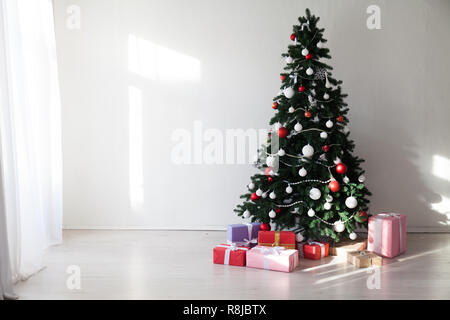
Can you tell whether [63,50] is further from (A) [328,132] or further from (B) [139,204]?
(A) [328,132]

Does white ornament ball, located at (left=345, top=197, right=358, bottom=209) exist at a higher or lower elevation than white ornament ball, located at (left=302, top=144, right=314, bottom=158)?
lower

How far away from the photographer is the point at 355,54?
3811mm

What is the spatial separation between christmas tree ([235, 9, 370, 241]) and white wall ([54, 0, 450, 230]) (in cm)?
77

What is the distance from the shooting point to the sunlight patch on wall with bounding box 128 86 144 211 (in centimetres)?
393

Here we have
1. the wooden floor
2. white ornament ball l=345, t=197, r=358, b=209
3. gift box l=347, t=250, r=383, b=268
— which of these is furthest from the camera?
white ornament ball l=345, t=197, r=358, b=209

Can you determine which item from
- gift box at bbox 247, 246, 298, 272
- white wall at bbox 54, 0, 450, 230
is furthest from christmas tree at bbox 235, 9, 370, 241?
white wall at bbox 54, 0, 450, 230

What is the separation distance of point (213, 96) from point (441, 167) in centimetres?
233

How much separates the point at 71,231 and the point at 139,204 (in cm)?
72

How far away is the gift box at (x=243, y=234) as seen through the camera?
3.11m

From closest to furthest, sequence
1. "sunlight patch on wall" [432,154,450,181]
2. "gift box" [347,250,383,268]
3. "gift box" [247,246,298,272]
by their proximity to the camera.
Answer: "gift box" [247,246,298,272]
"gift box" [347,250,383,268]
"sunlight patch on wall" [432,154,450,181]

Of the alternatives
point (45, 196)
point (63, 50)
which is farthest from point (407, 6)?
point (45, 196)

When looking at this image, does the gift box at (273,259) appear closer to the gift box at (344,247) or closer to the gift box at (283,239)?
the gift box at (283,239)

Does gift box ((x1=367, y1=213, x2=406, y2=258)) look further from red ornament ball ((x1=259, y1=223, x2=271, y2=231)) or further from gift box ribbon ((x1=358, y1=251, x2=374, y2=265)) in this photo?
red ornament ball ((x1=259, y1=223, x2=271, y2=231))

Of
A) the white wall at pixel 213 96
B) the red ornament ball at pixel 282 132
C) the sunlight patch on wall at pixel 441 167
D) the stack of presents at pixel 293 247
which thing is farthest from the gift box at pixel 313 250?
the sunlight patch on wall at pixel 441 167
